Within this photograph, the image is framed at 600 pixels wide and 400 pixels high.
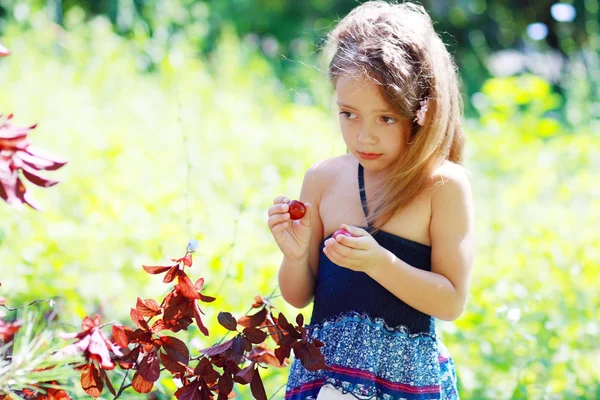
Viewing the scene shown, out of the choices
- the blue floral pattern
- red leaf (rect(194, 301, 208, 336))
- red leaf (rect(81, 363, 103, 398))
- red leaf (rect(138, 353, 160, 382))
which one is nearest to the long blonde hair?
the blue floral pattern

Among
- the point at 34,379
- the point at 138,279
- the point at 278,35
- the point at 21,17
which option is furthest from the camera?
the point at 278,35

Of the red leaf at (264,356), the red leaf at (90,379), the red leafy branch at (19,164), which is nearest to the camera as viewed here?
the red leafy branch at (19,164)

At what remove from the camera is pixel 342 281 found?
5.77 feet

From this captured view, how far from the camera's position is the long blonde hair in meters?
1.66

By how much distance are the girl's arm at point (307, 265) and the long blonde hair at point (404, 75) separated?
0.16 meters

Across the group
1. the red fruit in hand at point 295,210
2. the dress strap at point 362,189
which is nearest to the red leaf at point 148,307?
the red fruit in hand at point 295,210

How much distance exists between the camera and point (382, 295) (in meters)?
1.72

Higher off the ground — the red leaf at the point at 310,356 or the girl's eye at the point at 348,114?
the girl's eye at the point at 348,114

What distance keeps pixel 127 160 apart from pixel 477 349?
2055 mm

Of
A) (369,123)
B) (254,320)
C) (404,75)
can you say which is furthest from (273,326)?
(404,75)

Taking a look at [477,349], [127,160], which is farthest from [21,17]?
[477,349]

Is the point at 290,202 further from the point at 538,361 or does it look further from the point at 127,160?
the point at 127,160

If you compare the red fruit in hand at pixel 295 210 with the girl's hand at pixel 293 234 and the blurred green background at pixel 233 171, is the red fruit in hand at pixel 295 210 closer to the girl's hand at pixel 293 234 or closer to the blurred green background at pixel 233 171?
the girl's hand at pixel 293 234

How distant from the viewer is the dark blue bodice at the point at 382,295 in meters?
1.72
